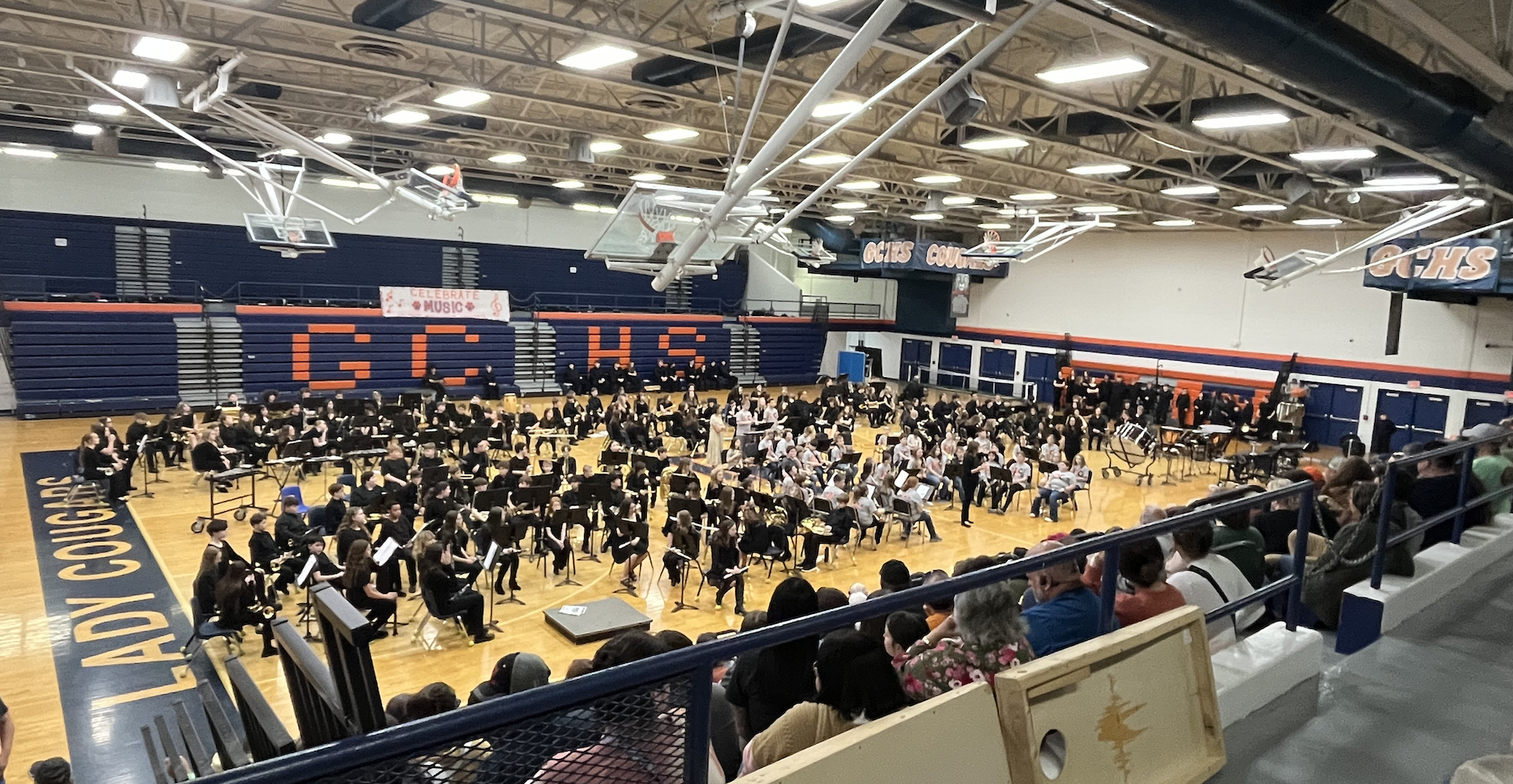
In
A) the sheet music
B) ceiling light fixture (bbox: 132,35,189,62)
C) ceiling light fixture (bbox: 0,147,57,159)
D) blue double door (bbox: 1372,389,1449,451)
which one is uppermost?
Result: ceiling light fixture (bbox: 0,147,57,159)

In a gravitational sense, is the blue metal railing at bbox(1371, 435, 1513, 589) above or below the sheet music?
above

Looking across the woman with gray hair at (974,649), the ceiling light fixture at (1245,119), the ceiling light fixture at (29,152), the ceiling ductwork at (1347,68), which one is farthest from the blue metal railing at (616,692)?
the ceiling light fixture at (29,152)

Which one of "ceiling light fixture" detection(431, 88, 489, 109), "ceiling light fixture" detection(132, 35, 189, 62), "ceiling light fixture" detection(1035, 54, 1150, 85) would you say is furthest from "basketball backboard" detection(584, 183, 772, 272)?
"ceiling light fixture" detection(132, 35, 189, 62)

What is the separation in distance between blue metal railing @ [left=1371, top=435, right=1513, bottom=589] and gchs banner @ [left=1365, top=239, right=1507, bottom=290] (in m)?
13.2

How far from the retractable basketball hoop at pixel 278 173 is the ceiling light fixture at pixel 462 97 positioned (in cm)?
167

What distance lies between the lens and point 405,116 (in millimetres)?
15203

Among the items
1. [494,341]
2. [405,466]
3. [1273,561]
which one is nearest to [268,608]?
[405,466]

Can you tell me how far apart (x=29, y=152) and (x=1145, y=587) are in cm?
2865

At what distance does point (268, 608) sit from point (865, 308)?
1263 inches

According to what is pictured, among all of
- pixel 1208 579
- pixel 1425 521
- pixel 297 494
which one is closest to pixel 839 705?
pixel 1208 579

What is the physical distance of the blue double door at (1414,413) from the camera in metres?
23.7

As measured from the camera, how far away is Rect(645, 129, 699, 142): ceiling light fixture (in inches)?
615

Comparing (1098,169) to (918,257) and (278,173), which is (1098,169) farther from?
(278,173)

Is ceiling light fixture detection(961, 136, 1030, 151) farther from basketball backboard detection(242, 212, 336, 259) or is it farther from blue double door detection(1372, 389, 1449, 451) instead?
blue double door detection(1372, 389, 1449, 451)
